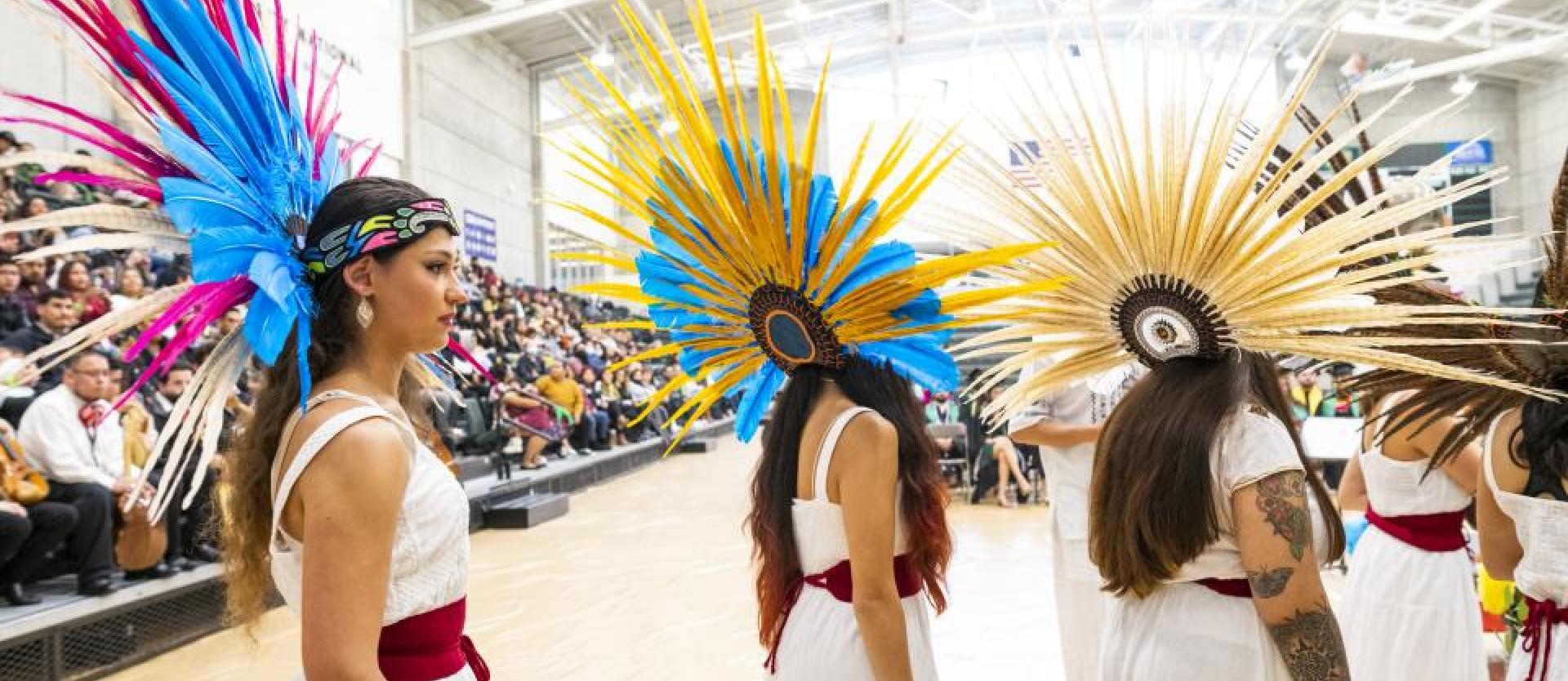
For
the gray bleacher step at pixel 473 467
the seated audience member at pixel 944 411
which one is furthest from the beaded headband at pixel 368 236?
the seated audience member at pixel 944 411

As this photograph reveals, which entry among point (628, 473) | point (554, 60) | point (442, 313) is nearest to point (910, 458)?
point (442, 313)

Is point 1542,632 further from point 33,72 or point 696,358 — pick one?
point 33,72

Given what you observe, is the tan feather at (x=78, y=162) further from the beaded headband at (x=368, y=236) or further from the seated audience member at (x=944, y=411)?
the seated audience member at (x=944, y=411)

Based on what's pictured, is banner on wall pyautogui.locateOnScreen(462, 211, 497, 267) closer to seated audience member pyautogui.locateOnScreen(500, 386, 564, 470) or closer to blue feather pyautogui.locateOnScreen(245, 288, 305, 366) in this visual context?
seated audience member pyautogui.locateOnScreen(500, 386, 564, 470)

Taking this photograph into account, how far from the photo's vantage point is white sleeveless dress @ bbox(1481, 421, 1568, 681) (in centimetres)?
154

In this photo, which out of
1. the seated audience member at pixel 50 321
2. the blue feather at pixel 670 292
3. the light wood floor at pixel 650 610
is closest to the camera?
the blue feather at pixel 670 292

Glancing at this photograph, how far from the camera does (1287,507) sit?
1.40m

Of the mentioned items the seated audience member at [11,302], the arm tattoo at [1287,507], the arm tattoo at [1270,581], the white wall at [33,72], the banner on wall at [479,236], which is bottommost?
the arm tattoo at [1270,581]

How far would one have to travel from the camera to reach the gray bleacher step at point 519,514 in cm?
780

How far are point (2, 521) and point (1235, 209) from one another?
4488 mm

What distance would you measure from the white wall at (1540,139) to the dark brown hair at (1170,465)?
24846 millimetres

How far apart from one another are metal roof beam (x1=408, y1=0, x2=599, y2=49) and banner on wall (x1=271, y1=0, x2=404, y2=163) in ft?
2.09

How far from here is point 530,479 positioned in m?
9.02

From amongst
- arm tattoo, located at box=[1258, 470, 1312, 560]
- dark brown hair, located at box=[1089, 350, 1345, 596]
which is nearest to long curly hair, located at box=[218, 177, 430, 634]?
dark brown hair, located at box=[1089, 350, 1345, 596]
